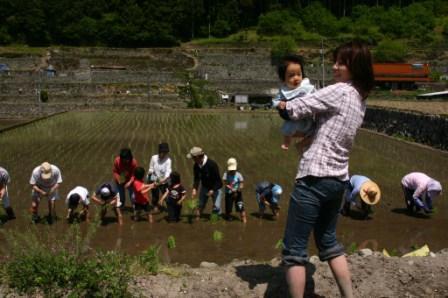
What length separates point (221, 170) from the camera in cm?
1340

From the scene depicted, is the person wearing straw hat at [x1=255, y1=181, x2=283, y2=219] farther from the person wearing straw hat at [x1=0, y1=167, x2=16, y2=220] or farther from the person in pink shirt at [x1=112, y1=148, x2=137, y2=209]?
the person wearing straw hat at [x1=0, y1=167, x2=16, y2=220]

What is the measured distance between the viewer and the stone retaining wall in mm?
18692

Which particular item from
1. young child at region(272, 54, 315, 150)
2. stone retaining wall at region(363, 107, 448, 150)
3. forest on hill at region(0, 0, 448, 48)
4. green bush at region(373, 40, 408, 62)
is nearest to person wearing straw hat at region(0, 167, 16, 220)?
young child at region(272, 54, 315, 150)

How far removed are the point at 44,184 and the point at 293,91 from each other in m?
5.58

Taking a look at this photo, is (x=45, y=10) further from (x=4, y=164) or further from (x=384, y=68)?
(x=4, y=164)

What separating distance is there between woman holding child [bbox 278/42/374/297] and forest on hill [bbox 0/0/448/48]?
7689 cm

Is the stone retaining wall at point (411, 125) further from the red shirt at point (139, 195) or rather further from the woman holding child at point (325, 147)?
the woman holding child at point (325, 147)

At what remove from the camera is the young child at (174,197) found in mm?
8422

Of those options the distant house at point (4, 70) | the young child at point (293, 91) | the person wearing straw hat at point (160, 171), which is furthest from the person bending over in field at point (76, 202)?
the distant house at point (4, 70)

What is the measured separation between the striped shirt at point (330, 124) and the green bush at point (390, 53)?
67360mm

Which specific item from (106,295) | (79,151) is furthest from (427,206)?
(79,151)

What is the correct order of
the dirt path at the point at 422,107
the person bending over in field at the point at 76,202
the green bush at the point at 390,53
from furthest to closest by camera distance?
1. the green bush at the point at 390,53
2. the dirt path at the point at 422,107
3. the person bending over in field at the point at 76,202

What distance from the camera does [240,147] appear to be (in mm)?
18547

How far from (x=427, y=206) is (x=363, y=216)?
108 centimetres
